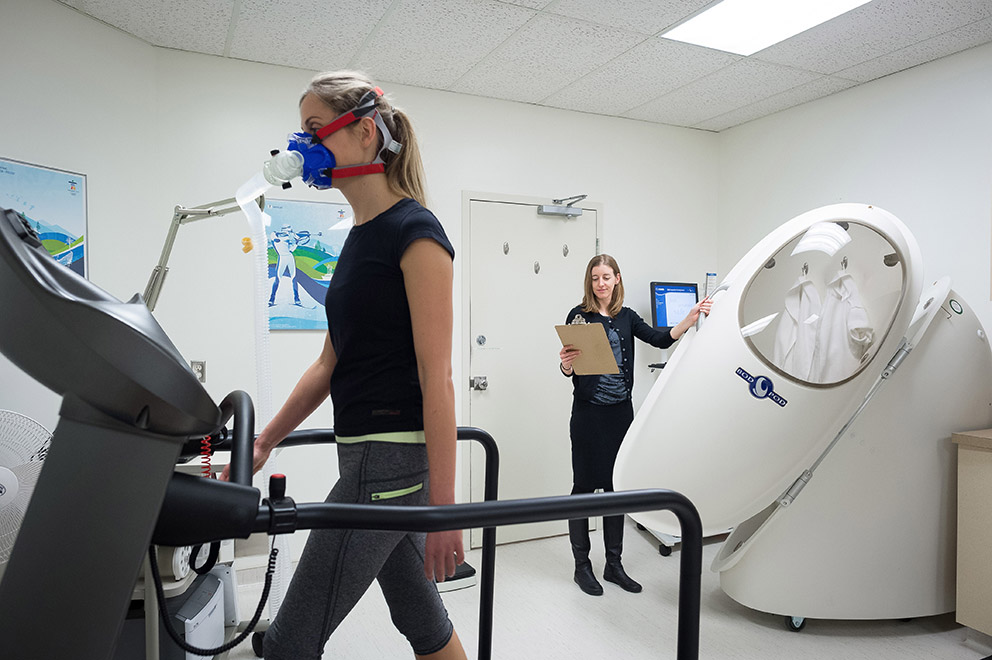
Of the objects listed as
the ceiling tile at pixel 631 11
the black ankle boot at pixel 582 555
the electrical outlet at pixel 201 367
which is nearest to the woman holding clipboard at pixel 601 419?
the black ankle boot at pixel 582 555

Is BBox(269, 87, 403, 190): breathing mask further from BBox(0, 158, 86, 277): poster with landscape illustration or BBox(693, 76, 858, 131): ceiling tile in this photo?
BBox(693, 76, 858, 131): ceiling tile

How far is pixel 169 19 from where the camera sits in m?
2.81

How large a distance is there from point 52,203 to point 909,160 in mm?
3913

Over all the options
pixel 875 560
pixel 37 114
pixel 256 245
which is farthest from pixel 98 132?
pixel 875 560

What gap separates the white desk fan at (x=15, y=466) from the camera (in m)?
1.76

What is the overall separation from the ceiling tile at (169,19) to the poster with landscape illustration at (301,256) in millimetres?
773

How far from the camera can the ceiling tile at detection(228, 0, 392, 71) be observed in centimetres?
273

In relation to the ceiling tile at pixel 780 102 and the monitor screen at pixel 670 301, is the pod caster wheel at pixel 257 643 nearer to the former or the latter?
the monitor screen at pixel 670 301

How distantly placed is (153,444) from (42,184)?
2571mm

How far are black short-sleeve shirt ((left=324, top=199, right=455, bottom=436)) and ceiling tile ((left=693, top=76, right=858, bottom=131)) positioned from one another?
3283 mm

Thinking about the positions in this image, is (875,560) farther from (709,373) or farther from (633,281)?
(633,281)

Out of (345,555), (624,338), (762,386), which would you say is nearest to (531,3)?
(624,338)

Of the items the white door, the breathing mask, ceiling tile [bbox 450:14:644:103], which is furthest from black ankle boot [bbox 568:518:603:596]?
the breathing mask

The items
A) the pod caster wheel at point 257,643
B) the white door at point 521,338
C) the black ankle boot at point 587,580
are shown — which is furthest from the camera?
the white door at point 521,338
